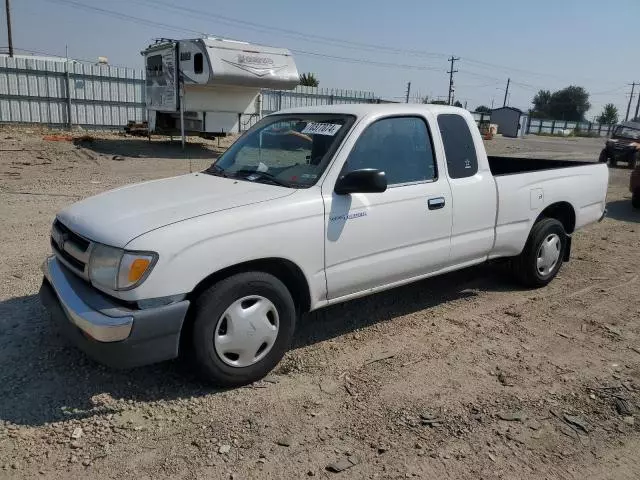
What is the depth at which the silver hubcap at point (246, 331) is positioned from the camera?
3297 mm

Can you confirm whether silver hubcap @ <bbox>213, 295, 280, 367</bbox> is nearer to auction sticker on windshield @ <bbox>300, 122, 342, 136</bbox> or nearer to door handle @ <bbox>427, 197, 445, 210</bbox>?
auction sticker on windshield @ <bbox>300, 122, 342, 136</bbox>

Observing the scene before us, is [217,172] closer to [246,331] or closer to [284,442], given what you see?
[246,331]

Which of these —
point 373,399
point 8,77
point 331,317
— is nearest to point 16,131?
point 8,77

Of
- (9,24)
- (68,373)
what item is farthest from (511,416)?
(9,24)

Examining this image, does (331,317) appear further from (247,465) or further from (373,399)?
(247,465)

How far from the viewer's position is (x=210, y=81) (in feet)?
50.2

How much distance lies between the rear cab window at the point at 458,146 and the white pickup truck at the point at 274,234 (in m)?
0.02

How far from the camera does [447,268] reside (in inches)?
181

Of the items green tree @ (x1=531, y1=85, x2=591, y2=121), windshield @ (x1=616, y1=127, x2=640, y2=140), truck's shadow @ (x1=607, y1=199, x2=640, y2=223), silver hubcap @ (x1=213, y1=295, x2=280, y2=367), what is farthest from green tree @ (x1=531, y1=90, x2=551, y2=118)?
silver hubcap @ (x1=213, y1=295, x2=280, y2=367)

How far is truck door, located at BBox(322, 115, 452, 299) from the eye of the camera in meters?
3.72

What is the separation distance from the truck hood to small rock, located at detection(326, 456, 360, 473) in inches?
63.5

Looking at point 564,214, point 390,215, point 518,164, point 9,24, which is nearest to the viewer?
point 390,215

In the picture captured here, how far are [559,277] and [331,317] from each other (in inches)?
115

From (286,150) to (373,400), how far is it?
2.00 meters
